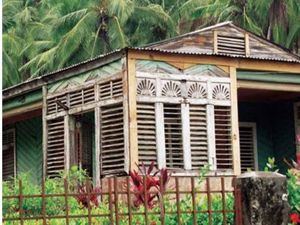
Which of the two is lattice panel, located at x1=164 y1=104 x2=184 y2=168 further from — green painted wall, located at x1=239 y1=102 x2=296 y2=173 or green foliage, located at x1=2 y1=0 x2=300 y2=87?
green foliage, located at x1=2 y1=0 x2=300 y2=87

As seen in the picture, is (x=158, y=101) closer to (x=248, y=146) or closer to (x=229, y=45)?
(x=229, y=45)

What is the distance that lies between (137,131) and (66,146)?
2151 mm

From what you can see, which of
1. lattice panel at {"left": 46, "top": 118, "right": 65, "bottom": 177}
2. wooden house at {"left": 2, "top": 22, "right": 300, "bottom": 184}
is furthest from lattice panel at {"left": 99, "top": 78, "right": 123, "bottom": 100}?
lattice panel at {"left": 46, "top": 118, "right": 65, "bottom": 177}

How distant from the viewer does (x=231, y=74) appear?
12.2 m

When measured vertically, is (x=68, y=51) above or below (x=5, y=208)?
above

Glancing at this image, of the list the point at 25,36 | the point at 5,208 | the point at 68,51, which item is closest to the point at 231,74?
the point at 5,208

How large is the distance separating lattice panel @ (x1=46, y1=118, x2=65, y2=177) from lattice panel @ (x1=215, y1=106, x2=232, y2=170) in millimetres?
2791

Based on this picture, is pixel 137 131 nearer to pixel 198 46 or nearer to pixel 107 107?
pixel 107 107

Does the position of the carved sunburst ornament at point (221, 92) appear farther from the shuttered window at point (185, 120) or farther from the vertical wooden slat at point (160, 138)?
the vertical wooden slat at point (160, 138)

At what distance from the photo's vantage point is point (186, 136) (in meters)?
11.6

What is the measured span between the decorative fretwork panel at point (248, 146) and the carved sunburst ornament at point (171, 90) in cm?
441

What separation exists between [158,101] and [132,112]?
0.60m

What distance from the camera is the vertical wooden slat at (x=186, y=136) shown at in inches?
454

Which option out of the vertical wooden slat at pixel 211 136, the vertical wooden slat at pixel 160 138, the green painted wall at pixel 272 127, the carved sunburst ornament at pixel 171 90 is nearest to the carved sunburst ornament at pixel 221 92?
the vertical wooden slat at pixel 211 136
